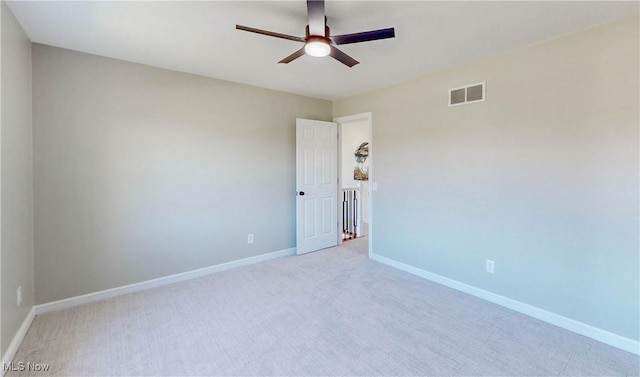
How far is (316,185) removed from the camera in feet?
14.9

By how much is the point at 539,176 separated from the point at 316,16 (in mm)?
2353

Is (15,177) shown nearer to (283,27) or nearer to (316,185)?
(283,27)

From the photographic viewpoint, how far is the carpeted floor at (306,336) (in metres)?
1.94

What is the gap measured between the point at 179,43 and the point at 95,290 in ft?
8.48

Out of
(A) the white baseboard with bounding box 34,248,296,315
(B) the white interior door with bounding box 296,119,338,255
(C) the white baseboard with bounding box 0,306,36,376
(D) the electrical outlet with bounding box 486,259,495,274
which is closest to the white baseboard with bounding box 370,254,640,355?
(D) the electrical outlet with bounding box 486,259,495,274

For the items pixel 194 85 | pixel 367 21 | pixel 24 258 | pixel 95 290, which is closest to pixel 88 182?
pixel 24 258

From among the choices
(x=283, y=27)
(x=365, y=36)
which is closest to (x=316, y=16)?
(x=365, y=36)

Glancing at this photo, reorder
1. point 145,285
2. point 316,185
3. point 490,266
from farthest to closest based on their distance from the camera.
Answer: point 316,185 < point 145,285 < point 490,266

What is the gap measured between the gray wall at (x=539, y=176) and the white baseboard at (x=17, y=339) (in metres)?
3.75

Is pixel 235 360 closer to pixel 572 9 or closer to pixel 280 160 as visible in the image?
pixel 280 160

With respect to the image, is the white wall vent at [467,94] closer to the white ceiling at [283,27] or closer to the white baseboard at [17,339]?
the white ceiling at [283,27]

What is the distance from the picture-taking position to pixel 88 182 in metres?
2.81

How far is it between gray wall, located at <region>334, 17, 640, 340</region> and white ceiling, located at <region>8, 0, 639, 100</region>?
286 mm

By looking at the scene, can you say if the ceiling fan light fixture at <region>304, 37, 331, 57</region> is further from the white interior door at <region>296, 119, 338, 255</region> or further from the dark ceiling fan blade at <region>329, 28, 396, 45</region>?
the white interior door at <region>296, 119, 338, 255</region>
